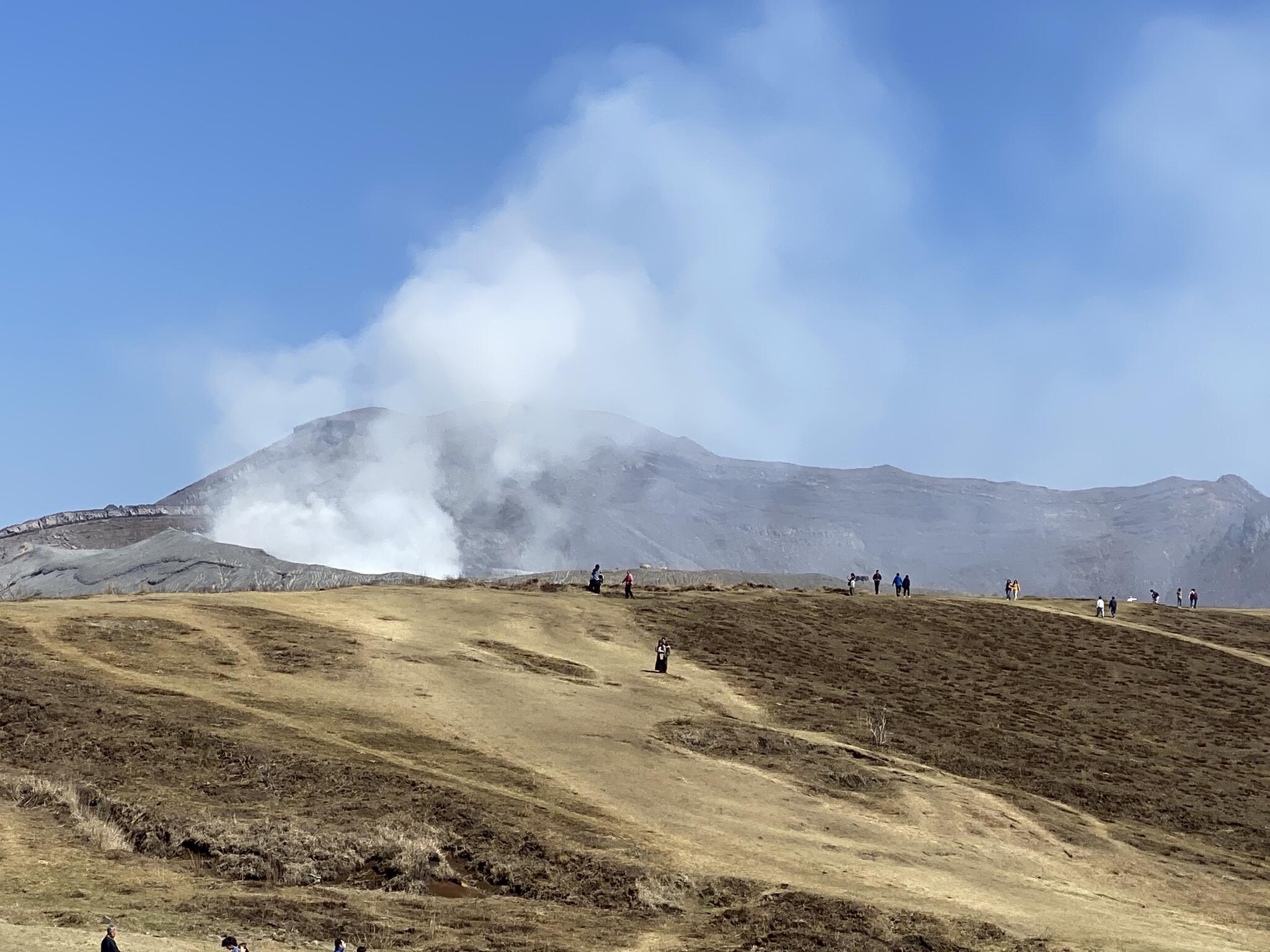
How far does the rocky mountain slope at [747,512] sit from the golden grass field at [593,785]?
283 ft

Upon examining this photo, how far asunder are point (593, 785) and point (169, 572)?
208 feet

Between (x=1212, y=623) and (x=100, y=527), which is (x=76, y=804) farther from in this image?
(x=100, y=527)

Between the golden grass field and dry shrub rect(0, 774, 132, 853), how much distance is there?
0.10m

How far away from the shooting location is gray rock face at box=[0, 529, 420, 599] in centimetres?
8156

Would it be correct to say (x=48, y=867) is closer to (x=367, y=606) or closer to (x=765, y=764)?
(x=765, y=764)

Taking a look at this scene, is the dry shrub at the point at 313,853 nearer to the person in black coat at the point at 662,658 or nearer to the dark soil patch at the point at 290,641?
the dark soil patch at the point at 290,641

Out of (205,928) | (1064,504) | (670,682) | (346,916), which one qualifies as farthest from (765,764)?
(1064,504)

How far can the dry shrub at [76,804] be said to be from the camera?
2458 centimetres

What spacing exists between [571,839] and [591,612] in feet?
95.2

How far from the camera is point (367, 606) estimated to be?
50.7 m

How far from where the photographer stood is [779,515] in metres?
167

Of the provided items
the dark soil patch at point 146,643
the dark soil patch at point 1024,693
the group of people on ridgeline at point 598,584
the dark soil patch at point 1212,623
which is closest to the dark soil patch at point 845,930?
the dark soil patch at point 1024,693

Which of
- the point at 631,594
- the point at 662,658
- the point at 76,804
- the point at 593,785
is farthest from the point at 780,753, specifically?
the point at 631,594

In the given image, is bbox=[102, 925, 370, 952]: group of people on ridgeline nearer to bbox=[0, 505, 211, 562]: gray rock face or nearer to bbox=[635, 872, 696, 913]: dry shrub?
bbox=[635, 872, 696, 913]: dry shrub
